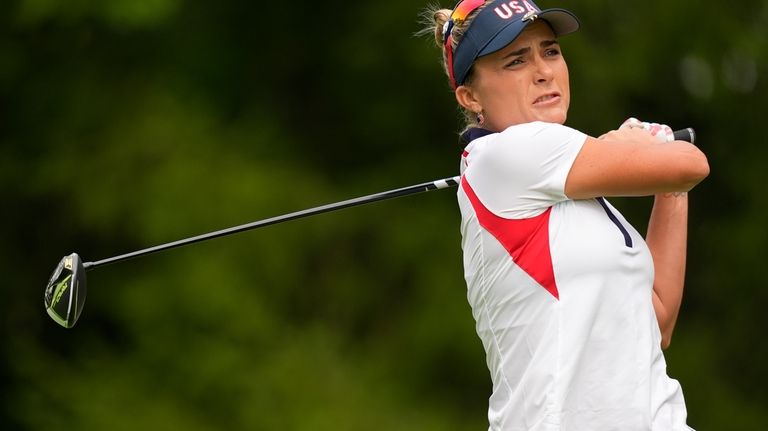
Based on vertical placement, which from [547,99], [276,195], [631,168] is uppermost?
[547,99]

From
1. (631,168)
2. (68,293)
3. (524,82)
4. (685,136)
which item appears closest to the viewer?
(631,168)

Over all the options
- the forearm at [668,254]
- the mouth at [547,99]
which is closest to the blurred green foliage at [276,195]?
the forearm at [668,254]

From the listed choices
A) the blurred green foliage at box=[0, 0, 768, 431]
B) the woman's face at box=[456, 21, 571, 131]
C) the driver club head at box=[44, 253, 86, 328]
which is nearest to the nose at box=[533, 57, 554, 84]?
the woman's face at box=[456, 21, 571, 131]

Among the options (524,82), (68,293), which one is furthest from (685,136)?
(68,293)

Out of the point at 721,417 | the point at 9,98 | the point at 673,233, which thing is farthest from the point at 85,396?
the point at 673,233

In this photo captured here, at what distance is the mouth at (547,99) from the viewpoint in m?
2.79

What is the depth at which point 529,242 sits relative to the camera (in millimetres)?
2637

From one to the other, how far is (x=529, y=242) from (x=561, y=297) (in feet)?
0.39

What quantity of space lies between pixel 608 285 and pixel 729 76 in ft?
17.3

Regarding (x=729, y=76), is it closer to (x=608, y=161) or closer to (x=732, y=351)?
(x=732, y=351)

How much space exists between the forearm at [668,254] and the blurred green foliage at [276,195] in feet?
13.6

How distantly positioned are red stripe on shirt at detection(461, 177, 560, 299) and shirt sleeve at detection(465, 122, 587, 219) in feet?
0.05

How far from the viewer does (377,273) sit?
24.5 ft

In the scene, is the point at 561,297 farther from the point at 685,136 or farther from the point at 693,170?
the point at 685,136
